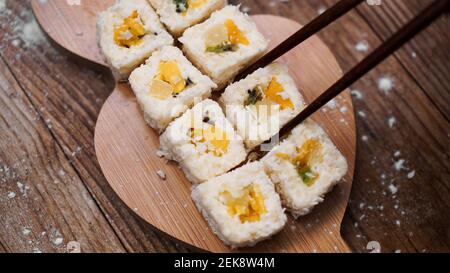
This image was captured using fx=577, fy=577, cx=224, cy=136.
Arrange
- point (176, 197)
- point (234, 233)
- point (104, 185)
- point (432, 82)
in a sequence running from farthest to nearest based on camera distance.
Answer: point (432, 82) → point (104, 185) → point (176, 197) → point (234, 233)

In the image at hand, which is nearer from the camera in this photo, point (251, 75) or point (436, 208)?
point (251, 75)

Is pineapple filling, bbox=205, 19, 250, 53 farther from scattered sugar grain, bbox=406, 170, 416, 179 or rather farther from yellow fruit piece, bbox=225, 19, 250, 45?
scattered sugar grain, bbox=406, 170, 416, 179

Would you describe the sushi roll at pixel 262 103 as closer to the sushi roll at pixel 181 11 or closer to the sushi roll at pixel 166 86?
the sushi roll at pixel 166 86

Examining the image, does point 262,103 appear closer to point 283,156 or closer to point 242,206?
point 283,156

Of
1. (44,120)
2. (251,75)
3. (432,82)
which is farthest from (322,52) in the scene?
(44,120)

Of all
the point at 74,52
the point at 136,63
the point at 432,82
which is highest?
the point at 74,52

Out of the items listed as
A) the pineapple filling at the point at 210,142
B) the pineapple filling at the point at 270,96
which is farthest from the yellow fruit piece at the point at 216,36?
the pineapple filling at the point at 210,142

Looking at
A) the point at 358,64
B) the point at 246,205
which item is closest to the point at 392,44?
the point at 358,64

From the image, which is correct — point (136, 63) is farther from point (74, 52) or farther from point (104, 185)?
point (104, 185)
